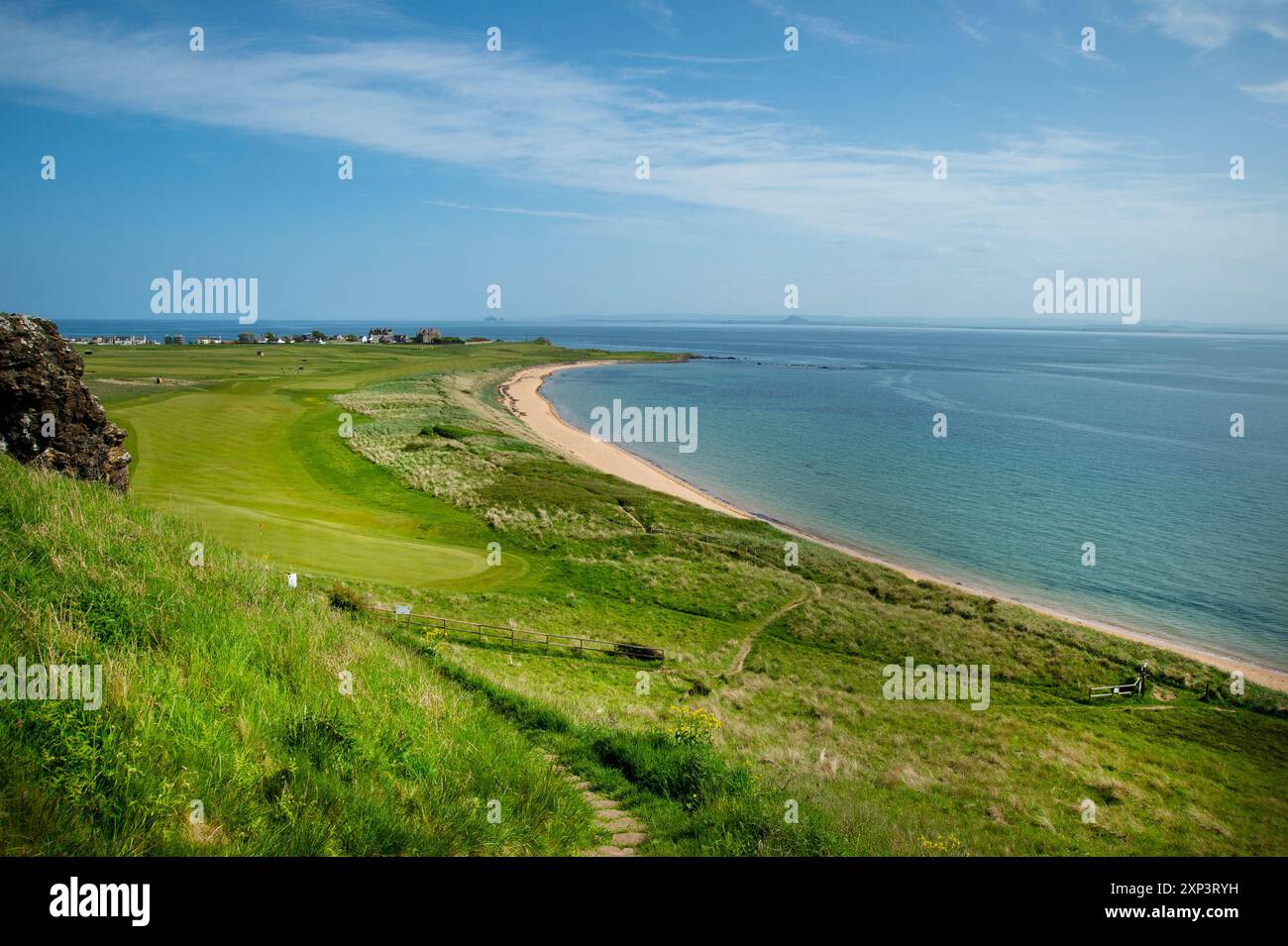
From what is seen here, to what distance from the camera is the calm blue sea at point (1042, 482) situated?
34.0 metres

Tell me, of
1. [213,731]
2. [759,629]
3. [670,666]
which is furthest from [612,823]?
[759,629]

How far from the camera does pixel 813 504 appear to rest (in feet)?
159

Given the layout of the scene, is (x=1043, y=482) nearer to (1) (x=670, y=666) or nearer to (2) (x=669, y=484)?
(2) (x=669, y=484)

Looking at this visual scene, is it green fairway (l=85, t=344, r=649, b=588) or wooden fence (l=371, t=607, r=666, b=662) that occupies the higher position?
green fairway (l=85, t=344, r=649, b=588)

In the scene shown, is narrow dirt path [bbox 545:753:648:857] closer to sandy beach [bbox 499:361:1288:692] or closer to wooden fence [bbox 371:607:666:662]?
wooden fence [bbox 371:607:666:662]

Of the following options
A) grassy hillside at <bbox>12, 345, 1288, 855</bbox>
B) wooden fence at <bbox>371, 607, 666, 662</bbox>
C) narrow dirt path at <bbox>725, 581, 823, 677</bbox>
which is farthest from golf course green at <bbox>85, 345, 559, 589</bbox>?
narrow dirt path at <bbox>725, 581, 823, 677</bbox>

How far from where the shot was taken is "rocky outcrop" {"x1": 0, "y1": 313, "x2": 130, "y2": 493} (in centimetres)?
1319

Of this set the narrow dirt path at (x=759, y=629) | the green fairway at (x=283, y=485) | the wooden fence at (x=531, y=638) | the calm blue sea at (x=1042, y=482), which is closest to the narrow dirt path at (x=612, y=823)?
the green fairway at (x=283, y=485)

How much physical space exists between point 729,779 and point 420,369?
10963 centimetres

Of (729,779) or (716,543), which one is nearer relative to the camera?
(729,779)

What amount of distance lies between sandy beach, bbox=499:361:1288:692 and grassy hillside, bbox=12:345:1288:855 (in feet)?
8.36
